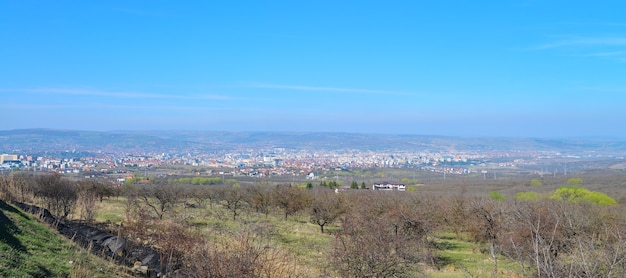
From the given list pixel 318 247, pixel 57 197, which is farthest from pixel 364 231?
pixel 57 197

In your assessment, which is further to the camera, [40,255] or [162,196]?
[162,196]

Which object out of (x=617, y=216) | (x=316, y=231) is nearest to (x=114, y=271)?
(x=316, y=231)

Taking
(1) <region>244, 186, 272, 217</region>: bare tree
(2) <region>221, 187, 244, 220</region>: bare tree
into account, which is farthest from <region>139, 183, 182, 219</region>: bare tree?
(1) <region>244, 186, 272, 217</region>: bare tree

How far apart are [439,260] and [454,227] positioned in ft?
38.2

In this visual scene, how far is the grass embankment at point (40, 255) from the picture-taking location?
320 inches

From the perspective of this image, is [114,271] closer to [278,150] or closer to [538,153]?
[278,150]

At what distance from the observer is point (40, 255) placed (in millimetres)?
9297

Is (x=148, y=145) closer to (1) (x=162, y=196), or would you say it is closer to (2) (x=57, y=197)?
(1) (x=162, y=196)

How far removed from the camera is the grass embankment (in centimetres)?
812

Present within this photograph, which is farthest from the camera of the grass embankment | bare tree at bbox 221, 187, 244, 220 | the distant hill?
the distant hill

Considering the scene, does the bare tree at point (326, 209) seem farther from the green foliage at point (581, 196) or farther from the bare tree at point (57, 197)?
the green foliage at point (581, 196)

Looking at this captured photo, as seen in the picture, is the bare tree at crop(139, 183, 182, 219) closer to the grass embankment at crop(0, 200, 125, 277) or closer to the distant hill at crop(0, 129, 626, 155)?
the grass embankment at crop(0, 200, 125, 277)

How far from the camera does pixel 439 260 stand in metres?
21.3

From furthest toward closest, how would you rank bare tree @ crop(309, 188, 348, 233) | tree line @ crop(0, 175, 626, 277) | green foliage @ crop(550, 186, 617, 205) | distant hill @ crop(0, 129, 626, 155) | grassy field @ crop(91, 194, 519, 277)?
distant hill @ crop(0, 129, 626, 155)
green foliage @ crop(550, 186, 617, 205)
bare tree @ crop(309, 188, 348, 233)
grassy field @ crop(91, 194, 519, 277)
tree line @ crop(0, 175, 626, 277)
